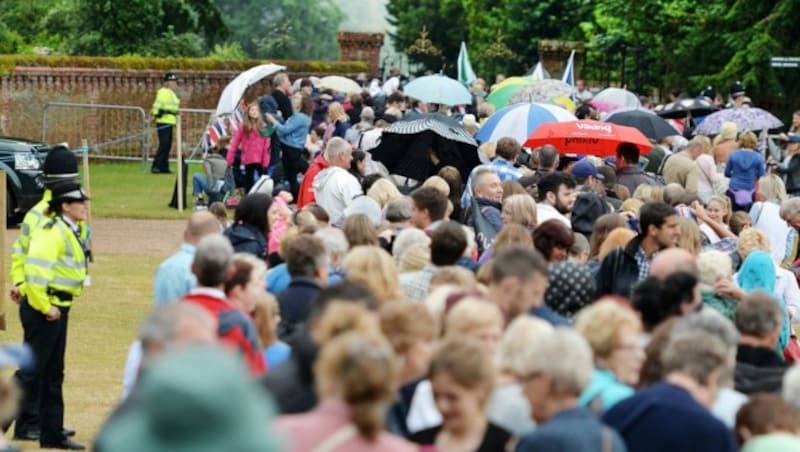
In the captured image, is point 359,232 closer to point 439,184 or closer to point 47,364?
point 47,364

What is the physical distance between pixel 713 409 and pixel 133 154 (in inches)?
1212

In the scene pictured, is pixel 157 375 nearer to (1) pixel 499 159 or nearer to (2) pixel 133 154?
(1) pixel 499 159

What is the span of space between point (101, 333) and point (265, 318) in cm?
833

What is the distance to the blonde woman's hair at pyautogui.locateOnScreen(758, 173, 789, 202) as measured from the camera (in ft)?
67.4

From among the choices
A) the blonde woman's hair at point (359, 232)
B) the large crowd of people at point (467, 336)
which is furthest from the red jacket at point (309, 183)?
the blonde woman's hair at point (359, 232)

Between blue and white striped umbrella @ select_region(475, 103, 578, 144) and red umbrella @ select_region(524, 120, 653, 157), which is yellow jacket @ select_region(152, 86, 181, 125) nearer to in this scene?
blue and white striped umbrella @ select_region(475, 103, 578, 144)

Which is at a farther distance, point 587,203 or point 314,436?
point 587,203

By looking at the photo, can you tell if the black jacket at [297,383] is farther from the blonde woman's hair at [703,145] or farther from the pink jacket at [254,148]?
the pink jacket at [254,148]

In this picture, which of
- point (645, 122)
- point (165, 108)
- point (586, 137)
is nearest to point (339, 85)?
point (165, 108)

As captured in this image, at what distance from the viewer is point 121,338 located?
54.2 feet

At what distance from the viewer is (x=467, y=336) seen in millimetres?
7285

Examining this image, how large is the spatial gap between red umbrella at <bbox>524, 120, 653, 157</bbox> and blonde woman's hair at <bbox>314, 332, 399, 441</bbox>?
12.6 metres

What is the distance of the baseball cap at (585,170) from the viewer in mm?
16406

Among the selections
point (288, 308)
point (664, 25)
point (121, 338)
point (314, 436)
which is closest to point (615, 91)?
point (664, 25)
